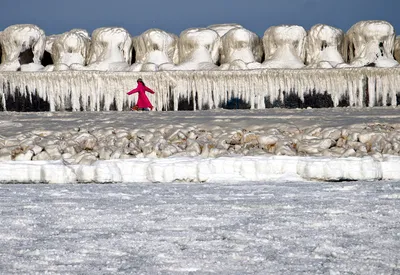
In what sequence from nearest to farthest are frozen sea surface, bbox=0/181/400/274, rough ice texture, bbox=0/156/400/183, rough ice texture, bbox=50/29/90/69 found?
frozen sea surface, bbox=0/181/400/274
rough ice texture, bbox=0/156/400/183
rough ice texture, bbox=50/29/90/69

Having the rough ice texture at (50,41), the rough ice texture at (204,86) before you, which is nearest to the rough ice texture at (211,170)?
the rough ice texture at (204,86)

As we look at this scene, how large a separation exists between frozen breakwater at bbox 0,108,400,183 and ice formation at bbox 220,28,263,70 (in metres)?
6.29

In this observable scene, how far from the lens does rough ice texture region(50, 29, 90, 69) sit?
17.2 metres

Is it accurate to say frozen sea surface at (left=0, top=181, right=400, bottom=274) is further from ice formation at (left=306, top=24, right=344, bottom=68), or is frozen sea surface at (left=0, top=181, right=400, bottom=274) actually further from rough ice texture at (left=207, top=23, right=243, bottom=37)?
rough ice texture at (left=207, top=23, right=243, bottom=37)

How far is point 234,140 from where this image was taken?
8570 mm

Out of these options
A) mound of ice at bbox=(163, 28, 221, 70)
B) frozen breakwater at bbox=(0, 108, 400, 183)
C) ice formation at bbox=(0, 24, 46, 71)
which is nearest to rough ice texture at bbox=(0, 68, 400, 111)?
mound of ice at bbox=(163, 28, 221, 70)

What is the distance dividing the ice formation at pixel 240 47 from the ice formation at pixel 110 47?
6.28 ft

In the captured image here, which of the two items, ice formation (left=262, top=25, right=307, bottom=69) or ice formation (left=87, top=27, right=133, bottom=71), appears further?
ice formation (left=87, top=27, right=133, bottom=71)

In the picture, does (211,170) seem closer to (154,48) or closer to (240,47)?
(240,47)

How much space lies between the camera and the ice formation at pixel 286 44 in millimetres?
16531

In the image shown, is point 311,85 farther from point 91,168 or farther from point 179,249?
point 179,249

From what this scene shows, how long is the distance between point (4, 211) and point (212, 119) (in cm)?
563

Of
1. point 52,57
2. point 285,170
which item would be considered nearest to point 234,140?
point 285,170

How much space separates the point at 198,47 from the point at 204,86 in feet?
4.44
